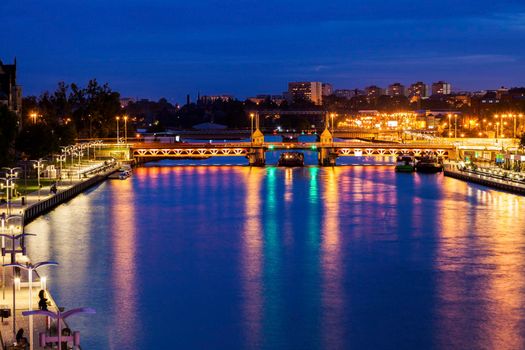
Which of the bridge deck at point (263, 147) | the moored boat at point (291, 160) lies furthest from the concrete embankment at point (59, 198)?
the moored boat at point (291, 160)

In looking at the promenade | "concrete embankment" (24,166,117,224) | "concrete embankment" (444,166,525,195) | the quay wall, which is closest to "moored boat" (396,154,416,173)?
"concrete embankment" (444,166,525,195)

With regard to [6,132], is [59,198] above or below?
below

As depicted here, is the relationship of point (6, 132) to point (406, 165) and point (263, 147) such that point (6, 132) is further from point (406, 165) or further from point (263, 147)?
point (406, 165)

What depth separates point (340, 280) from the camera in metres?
24.9

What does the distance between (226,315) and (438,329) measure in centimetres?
471

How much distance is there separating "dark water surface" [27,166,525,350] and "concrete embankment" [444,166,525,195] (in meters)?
1.62

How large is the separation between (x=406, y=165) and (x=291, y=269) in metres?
42.1

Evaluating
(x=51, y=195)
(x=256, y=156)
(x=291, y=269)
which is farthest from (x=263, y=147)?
(x=291, y=269)

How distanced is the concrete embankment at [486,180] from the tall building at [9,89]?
29.5 meters

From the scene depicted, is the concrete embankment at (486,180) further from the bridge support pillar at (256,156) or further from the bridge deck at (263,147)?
the bridge support pillar at (256,156)

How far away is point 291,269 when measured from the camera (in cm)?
2645

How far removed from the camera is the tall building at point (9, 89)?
2438 inches

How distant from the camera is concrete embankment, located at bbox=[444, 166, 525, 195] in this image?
48.9 metres

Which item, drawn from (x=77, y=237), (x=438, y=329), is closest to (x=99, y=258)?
(x=77, y=237)
